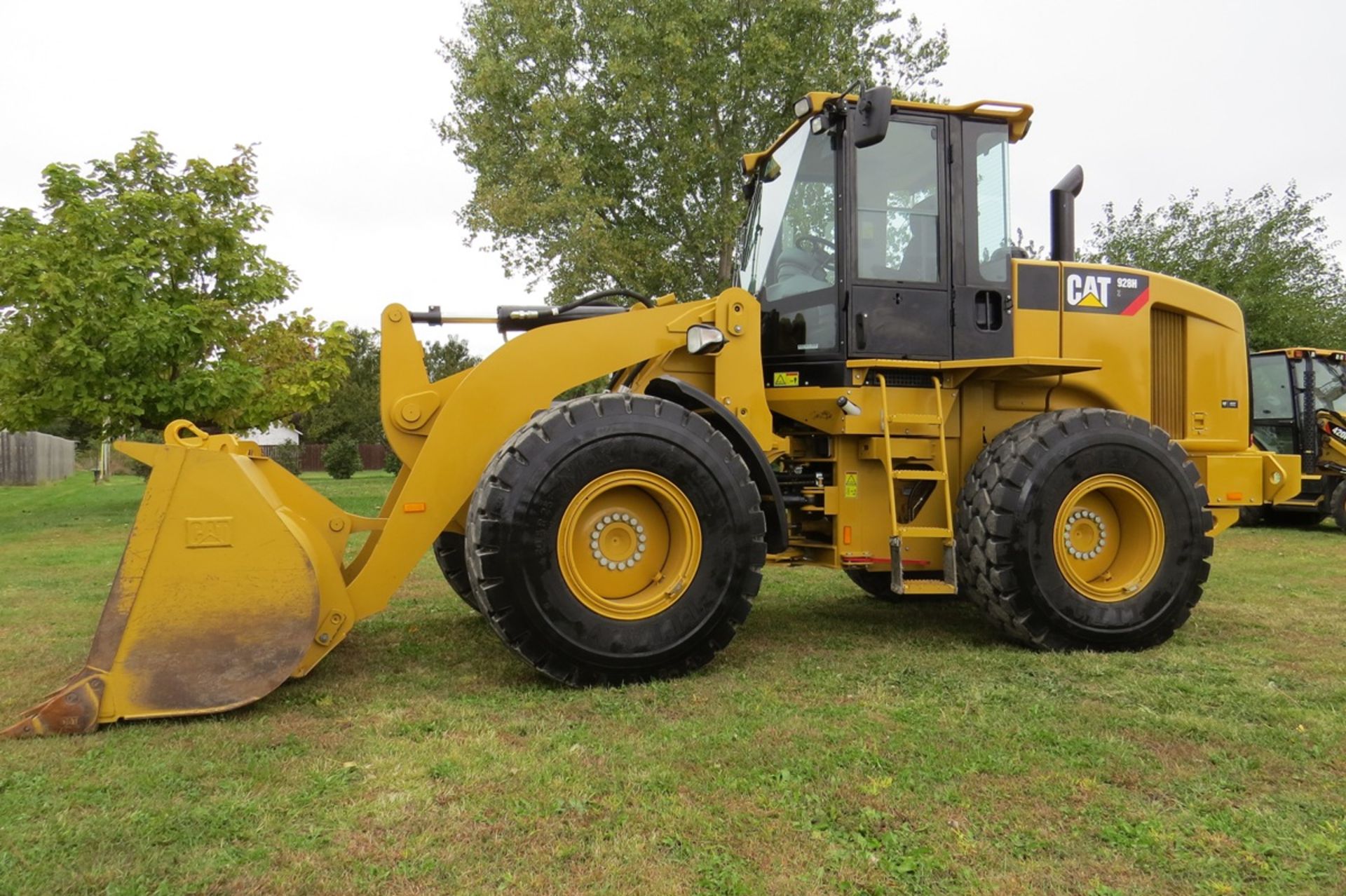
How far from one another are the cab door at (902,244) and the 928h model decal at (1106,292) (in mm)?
914

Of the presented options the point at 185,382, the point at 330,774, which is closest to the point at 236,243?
the point at 185,382

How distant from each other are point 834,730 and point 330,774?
195 centimetres

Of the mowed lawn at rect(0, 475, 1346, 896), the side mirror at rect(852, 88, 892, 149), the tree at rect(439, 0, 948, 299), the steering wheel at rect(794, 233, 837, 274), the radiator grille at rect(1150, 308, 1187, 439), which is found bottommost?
the mowed lawn at rect(0, 475, 1346, 896)

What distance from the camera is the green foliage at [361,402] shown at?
4678cm

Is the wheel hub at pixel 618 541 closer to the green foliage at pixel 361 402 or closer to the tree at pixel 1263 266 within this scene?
the tree at pixel 1263 266

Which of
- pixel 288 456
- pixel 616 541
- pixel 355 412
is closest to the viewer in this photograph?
pixel 616 541

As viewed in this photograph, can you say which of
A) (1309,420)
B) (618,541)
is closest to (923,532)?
(618,541)

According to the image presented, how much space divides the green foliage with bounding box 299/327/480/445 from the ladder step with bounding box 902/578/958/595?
4119cm

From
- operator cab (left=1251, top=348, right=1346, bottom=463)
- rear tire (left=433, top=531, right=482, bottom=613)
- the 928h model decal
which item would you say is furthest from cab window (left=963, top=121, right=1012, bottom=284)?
operator cab (left=1251, top=348, right=1346, bottom=463)

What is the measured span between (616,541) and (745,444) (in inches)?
36.0

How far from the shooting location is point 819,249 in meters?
5.59

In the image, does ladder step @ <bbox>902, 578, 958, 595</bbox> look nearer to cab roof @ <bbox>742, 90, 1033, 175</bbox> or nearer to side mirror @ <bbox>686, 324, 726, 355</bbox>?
side mirror @ <bbox>686, 324, 726, 355</bbox>

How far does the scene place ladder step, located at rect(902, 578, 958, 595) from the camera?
16.7 ft

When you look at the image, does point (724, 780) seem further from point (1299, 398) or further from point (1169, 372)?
point (1299, 398)
